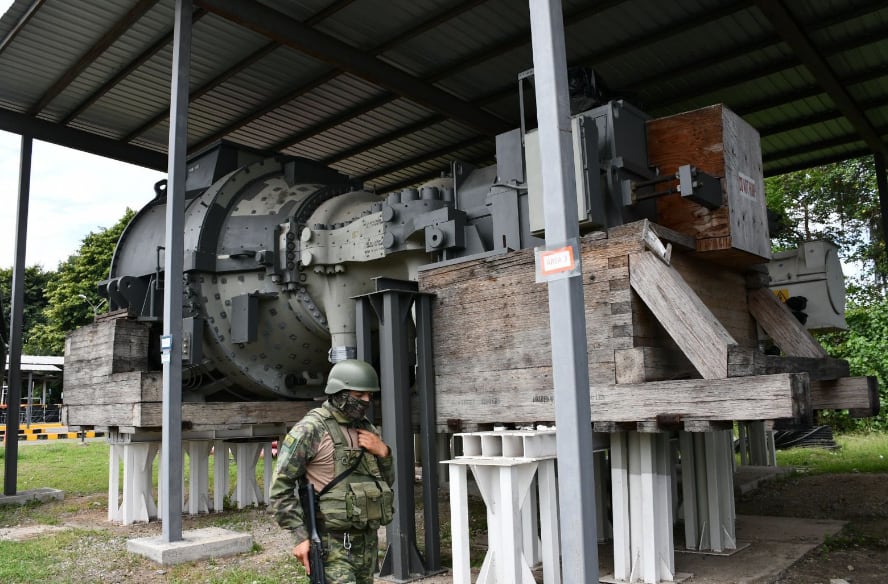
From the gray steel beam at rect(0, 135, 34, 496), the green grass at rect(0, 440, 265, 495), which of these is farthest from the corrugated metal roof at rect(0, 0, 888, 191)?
the green grass at rect(0, 440, 265, 495)

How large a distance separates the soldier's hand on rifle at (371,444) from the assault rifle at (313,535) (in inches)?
14.6

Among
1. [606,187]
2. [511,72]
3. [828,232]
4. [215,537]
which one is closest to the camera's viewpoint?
[606,187]

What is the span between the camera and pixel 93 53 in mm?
8922

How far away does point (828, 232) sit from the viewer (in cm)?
2442

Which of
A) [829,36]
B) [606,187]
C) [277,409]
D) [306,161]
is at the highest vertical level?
[829,36]

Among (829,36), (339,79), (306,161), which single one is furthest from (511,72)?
(829,36)

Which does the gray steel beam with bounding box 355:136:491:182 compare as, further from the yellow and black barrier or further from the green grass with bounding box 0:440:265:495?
the yellow and black barrier

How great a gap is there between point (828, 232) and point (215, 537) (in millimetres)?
22872

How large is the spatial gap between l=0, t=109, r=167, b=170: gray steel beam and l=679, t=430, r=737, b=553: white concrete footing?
8.87 m

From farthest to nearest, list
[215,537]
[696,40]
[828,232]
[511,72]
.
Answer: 1. [828,232]
2. [511,72]
3. [696,40]
4. [215,537]

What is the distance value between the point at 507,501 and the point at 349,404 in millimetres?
1311

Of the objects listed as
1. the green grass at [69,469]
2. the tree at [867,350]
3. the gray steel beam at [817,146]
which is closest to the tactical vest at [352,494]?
the green grass at [69,469]

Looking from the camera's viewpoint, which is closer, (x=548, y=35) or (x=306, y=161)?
(x=548, y=35)

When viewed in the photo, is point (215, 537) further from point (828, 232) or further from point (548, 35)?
point (828, 232)
